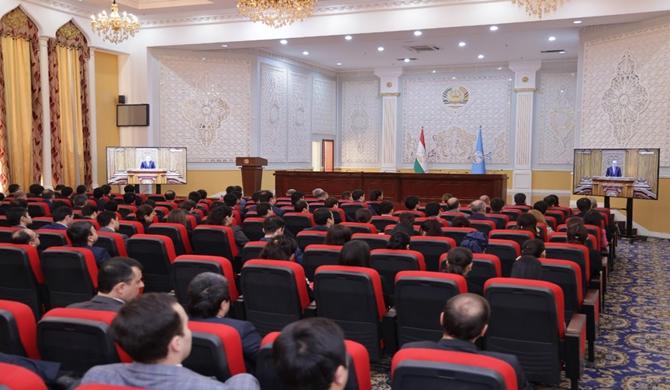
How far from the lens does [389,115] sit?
63.8ft

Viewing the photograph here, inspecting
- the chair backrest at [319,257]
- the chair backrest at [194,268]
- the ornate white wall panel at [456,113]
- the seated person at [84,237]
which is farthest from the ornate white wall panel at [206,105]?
the chair backrest at [194,268]

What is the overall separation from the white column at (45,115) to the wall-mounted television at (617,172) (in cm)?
1101

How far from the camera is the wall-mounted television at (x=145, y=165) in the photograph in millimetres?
13336


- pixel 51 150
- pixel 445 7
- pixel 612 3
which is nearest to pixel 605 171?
pixel 612 3

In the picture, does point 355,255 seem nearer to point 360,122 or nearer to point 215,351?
point 215,351

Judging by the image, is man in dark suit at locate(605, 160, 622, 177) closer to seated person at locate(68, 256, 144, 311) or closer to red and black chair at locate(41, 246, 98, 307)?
red and black chair at locate(41, 246, 98, 307)

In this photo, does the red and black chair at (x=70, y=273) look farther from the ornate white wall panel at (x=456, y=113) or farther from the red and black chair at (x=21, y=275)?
the ornate white wall panel at (x=456, y=113)

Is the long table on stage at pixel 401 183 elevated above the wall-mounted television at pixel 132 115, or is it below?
below

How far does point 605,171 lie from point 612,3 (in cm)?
316

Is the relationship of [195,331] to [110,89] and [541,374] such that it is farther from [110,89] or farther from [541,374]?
[110,89]

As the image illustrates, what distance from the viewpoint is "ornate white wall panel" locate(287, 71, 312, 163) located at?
57.7 ft

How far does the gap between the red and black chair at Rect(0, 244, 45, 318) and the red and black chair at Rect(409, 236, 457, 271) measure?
120 inches

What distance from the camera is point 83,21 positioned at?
13.6m

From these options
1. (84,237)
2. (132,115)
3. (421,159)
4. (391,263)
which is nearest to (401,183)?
(421,159)
